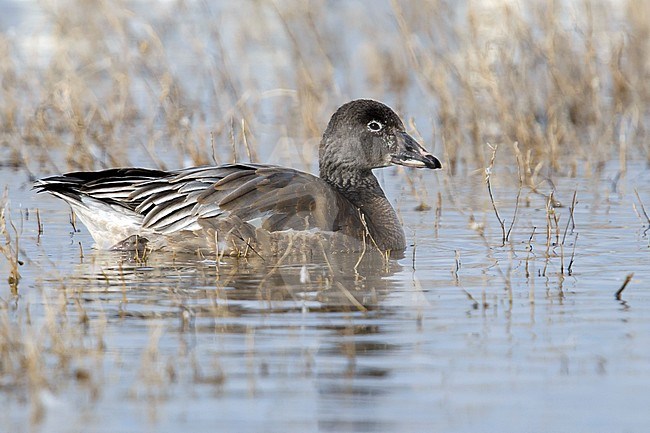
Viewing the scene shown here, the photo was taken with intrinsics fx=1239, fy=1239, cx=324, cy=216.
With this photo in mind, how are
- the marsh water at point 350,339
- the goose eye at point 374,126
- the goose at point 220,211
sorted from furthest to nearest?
1. the goose eye at point 374,126
2. the goose at point 220,211
3. the marsh water at point 350,339

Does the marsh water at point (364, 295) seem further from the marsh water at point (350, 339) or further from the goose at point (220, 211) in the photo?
the goose at point (220, 211)

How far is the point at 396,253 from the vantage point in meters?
9.06

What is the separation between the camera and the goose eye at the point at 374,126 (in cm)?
987

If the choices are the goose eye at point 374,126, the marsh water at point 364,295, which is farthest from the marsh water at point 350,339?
the goose eye at point 374,126

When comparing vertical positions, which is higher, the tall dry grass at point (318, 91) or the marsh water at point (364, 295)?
the tall dry grass at point (318, 91)

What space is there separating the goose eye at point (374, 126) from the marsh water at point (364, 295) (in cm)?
85

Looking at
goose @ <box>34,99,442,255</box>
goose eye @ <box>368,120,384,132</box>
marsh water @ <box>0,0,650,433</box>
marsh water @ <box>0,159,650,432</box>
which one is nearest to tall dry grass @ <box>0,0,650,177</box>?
marsh water @ <box>0,0,650,433</box>

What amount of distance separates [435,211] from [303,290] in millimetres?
3345

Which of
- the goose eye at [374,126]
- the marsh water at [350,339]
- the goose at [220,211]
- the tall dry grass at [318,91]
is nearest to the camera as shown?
the marsh water at [350,339]

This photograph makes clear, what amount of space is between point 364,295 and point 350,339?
129 centimetres

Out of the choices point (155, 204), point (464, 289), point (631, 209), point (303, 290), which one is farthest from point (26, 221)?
point (631, 209)

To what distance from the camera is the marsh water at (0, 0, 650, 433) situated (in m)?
5.05

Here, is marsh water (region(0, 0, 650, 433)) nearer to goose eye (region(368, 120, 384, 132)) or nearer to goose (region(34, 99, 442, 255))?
goose (region(34, 99, 442, 255))

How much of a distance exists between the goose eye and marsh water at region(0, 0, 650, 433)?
852 millimetres
